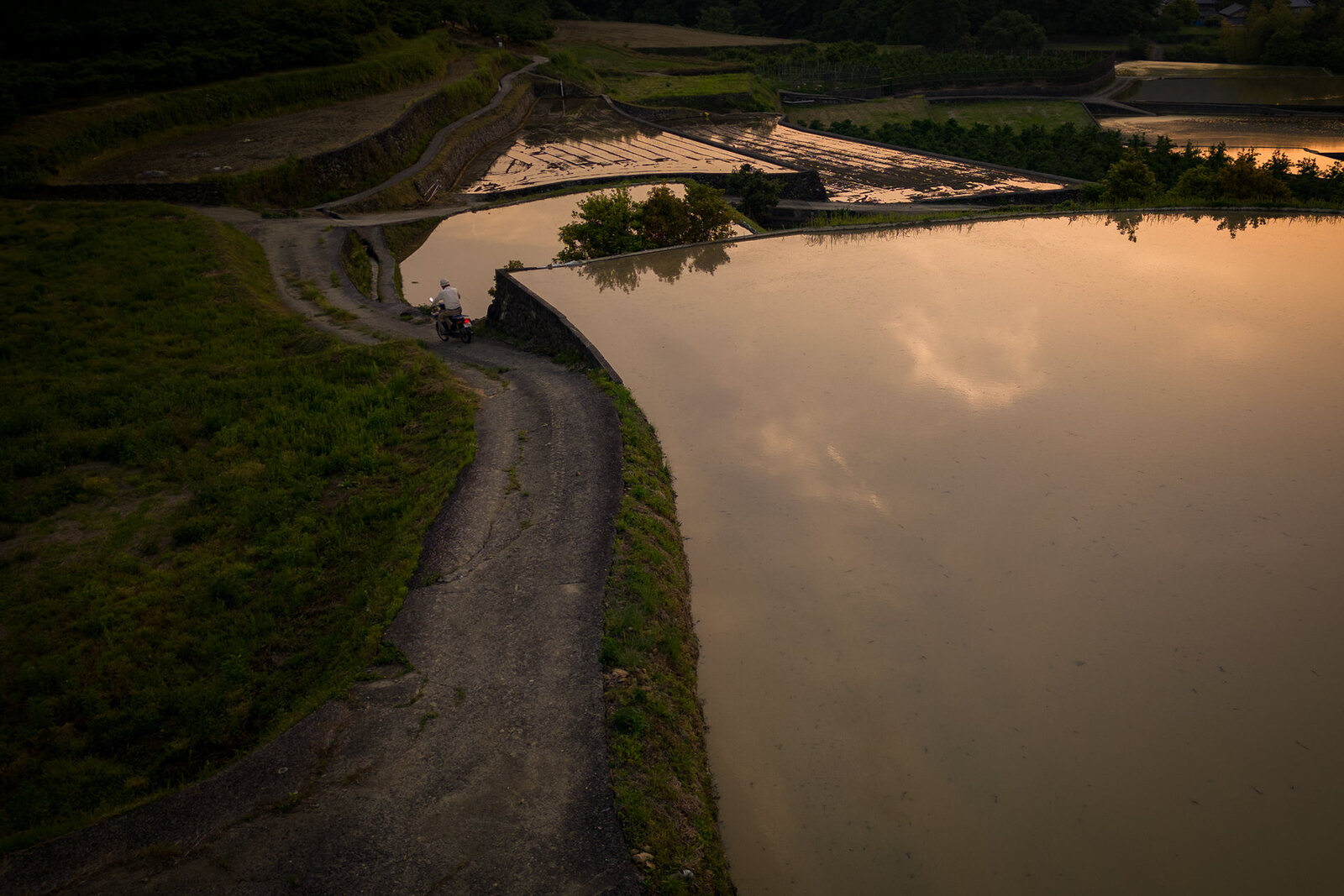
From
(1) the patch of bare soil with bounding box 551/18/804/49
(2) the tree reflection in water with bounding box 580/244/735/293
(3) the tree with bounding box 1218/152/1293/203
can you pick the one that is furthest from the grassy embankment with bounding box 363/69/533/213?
(3) the tree with bounding box 1218/152/1293/203

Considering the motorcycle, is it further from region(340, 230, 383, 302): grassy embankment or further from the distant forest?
the distant forest

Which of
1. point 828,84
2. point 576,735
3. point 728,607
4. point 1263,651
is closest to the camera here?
point 576,735

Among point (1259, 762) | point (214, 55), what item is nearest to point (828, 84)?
point (214, 55)

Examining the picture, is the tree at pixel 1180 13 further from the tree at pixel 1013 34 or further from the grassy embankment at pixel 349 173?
the grassy embankment at pixel 349 173

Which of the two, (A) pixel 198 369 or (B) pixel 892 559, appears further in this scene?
(A) pixel 198 369

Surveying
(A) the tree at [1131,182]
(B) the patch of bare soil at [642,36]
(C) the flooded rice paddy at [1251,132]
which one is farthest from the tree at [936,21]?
(A) the tree at [1131,182]

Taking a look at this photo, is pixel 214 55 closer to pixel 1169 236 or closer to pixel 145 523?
pixel 145 523
